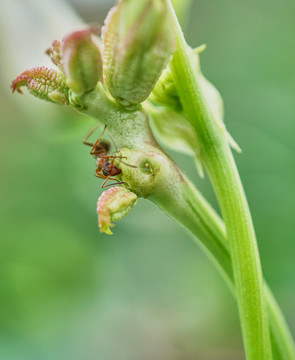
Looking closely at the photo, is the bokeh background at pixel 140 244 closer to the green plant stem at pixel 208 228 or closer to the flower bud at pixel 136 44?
the green plant stem at pixel 208 228

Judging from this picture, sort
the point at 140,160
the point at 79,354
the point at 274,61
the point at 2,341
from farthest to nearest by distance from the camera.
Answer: the point at 274,61 < the point at 79,354 < the point at 2,341 < the point at 140,160

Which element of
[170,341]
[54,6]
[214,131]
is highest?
[54,6]

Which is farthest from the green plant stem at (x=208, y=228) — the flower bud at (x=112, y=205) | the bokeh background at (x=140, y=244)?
the bokeh background at (x=140, y=244)

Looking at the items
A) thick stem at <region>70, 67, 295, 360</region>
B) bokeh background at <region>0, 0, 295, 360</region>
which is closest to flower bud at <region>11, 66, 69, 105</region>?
thick stem at <region>70, 67, 295, 360</region>

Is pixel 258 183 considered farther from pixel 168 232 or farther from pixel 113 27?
pixel 113 27

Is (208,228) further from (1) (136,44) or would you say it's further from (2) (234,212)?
(1) (136,44)

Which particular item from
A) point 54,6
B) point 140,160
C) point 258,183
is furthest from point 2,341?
point 140,160

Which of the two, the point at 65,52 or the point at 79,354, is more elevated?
the point at 65,52

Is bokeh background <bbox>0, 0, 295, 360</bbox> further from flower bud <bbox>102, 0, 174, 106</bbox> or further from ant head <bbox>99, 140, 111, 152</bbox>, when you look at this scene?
flower bud <bbox>102, 0, 174, 106</bbox>
